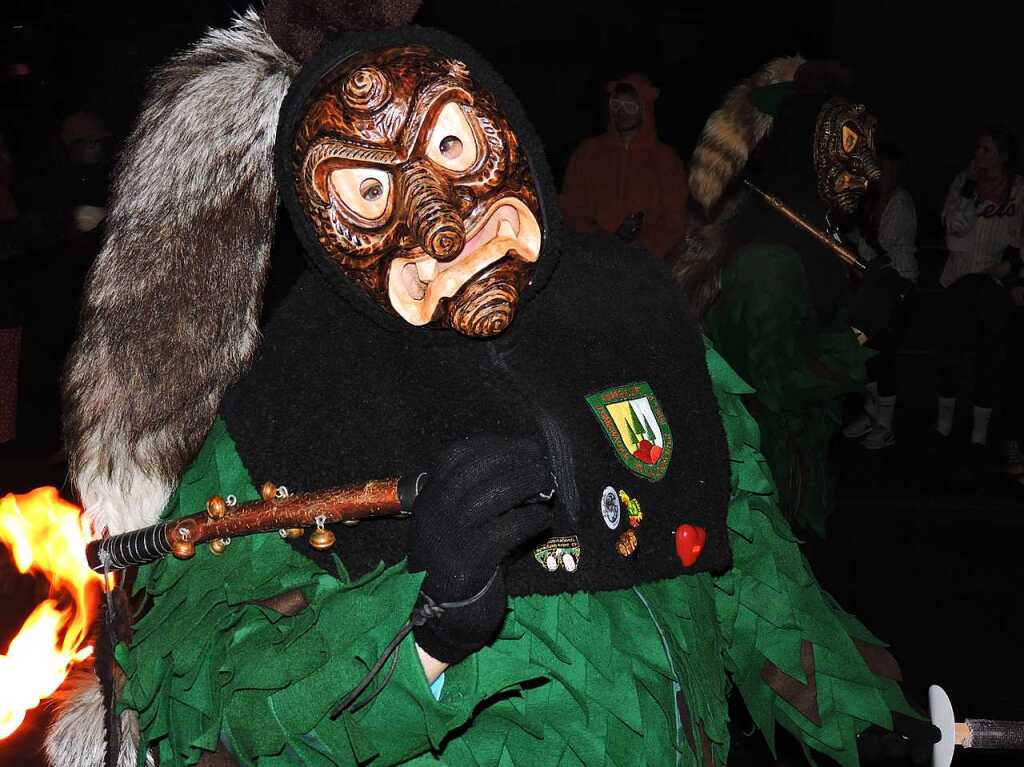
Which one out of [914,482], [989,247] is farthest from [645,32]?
[914,482]

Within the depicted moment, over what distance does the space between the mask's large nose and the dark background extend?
0.32 meters

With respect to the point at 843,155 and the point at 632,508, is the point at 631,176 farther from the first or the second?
the point at 632,508

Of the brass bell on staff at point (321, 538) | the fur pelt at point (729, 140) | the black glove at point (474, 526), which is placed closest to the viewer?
the black glove at point (474, 526)

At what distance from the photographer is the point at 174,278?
148cm

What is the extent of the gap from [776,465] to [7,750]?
8.09 feet

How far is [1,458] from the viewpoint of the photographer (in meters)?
5.38

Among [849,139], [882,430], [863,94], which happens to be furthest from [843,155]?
[863,94]

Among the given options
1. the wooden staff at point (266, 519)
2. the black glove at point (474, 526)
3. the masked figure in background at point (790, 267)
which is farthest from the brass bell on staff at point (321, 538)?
the masked figure in background at point (790, 267)

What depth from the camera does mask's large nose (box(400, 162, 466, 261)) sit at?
1.43 metres

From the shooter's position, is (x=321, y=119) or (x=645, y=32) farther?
(x=645, y=32)

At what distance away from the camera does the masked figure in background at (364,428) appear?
134 centimetres

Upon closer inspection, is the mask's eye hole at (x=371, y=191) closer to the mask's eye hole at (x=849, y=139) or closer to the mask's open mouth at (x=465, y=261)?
the mask's open mouth at (x=465, y=261)

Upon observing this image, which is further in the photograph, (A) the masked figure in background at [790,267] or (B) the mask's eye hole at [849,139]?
(B) the mask's eye hole at [849,139]

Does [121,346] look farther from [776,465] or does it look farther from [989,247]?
[989,247]
